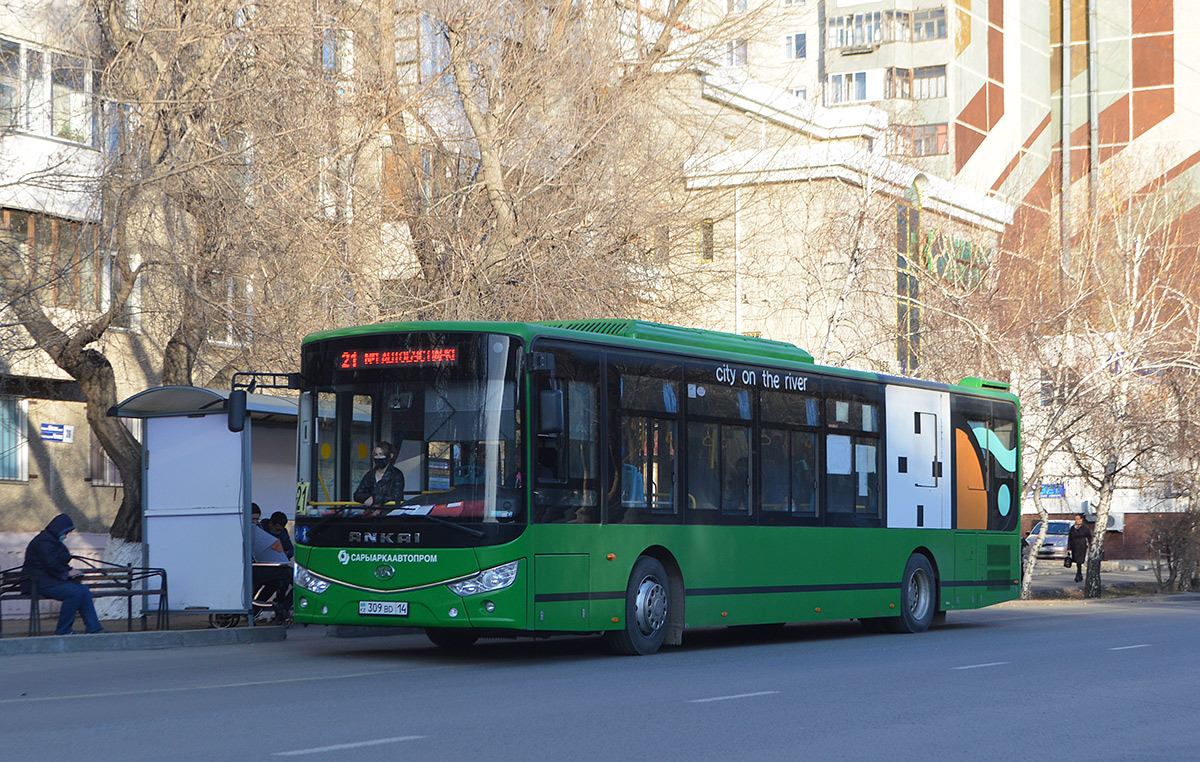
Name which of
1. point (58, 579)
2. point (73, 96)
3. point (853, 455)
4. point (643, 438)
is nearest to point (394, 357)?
point (643, 438)

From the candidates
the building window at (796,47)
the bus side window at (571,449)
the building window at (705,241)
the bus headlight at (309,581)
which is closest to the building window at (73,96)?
the bus headlight at (309,581)

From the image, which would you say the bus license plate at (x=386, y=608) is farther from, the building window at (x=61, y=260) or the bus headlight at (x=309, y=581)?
the building window at (x=61, y=260)

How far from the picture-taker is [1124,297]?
33.7 meters

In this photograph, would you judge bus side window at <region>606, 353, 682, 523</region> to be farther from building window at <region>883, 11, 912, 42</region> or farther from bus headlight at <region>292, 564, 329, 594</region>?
building window at <region>883, 11, 912, 42</region>

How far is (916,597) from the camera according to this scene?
19797mm

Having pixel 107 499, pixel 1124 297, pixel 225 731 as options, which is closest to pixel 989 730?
pixel 225 731

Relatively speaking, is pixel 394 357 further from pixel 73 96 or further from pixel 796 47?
pixel 796 47

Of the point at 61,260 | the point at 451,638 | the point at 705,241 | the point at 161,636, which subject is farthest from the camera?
the point at 705,241

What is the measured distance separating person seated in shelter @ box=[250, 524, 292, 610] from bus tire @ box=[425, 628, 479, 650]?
2807 millimetres

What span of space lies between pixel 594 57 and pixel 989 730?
1484cm

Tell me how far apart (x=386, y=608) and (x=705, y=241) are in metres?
11.3

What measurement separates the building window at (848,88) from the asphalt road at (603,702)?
64218mm

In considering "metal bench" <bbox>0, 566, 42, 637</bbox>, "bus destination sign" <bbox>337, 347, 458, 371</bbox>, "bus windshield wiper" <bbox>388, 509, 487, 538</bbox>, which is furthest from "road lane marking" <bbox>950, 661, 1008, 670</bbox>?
"metal bench" <bbox>0, 566, 42, 637</bbox>

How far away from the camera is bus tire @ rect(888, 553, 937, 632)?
19.4 metres
